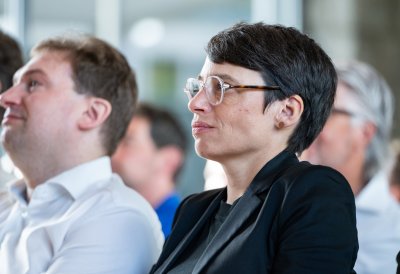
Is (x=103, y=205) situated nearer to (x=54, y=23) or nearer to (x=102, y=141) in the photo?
(x=102, y=141)

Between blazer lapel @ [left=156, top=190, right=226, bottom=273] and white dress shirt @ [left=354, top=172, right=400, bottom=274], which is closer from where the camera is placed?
blazer lapel @ [left=156, top=190, right=226, bottom=273]

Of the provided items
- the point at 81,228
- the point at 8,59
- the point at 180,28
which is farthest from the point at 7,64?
the point at 180,28

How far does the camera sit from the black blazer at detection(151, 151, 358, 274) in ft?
5.74

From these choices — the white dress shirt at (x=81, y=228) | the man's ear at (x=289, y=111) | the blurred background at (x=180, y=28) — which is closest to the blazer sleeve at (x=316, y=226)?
the man's ear at (x=289, y=111)

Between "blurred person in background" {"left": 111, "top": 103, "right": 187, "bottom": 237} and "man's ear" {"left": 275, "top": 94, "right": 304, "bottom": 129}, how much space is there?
2.40m

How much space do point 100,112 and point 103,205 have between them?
0.39 metres

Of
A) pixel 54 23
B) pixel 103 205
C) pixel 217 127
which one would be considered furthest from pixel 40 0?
pixel 217 127

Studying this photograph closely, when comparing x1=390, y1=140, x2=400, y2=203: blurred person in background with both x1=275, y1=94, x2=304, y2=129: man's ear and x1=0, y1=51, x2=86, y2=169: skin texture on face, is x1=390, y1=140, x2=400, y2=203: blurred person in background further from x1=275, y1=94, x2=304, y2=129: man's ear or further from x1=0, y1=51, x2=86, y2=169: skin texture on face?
x1=275, y1=94, x2=304, y2=129: man's ear

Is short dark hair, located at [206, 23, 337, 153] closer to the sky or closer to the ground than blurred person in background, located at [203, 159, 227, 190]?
closer to the sky

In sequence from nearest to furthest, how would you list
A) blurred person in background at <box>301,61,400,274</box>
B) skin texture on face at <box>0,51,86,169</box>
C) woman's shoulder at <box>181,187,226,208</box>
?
woman's shoulder at <box>181,187,226,208</box>
skin texture on face at <box>0,51,86,169</box>
blurred person in background at <box>301,61,400,274</box>

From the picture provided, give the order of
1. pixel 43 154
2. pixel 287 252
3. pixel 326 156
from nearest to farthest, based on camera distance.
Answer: pixel 287 252 → pixel 43 154 → pixel 326 156

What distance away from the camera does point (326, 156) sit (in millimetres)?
3447

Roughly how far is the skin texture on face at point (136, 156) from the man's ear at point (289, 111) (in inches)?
98.4

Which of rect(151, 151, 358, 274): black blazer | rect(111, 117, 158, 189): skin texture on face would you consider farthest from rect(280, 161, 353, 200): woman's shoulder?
rect(111, 117, 158, 189): skin texture on face
